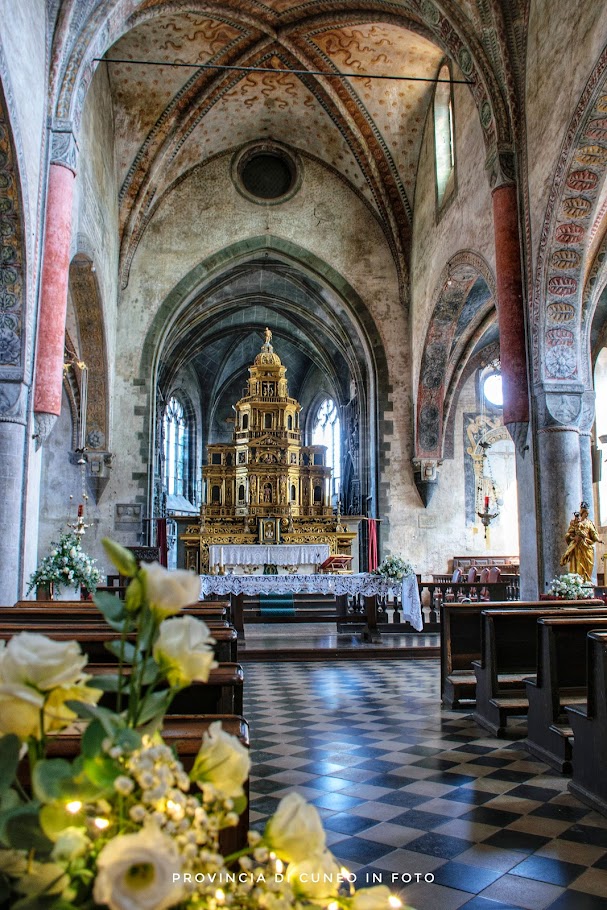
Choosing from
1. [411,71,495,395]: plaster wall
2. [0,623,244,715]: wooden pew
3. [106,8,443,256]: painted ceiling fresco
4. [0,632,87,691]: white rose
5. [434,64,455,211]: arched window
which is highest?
[106,8,443,256]: painted ceiling fresco

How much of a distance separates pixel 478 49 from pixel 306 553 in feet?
35.6

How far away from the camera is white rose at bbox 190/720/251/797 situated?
98 centimetres

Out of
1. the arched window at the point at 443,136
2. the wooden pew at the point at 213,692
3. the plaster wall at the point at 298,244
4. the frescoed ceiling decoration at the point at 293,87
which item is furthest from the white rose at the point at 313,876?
the plaster wall at the point at 298,244

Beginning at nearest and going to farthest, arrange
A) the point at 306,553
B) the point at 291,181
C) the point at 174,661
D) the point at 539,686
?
the point at 174,661
the point at 539,686
the point at 306,553
the point at 291,181

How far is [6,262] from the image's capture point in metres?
9.91

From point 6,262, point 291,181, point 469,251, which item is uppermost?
point 291,181

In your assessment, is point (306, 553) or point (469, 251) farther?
point (306, 553)

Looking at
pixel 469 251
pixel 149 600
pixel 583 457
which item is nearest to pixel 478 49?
pixel 469 251

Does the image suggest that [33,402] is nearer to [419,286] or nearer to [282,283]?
[419,286]

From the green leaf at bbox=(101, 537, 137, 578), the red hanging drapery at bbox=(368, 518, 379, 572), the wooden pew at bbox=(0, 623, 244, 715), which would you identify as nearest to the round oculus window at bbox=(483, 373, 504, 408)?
the red hanging drapery at bbox=(368, 518, 379, 572)

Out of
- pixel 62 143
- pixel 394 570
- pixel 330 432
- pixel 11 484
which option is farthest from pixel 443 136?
pixel 330 432

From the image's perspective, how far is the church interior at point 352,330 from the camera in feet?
16.1

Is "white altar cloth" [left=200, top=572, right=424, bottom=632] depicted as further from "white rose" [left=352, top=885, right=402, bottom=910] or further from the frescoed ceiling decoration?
"white rose" [left=352, top=885, right=402, bottom=910]

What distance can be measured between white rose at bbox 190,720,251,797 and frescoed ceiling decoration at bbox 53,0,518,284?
12364mm
